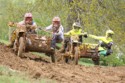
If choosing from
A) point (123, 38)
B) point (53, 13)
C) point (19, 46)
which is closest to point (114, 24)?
point (123, 38)

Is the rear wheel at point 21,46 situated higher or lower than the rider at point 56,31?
lower

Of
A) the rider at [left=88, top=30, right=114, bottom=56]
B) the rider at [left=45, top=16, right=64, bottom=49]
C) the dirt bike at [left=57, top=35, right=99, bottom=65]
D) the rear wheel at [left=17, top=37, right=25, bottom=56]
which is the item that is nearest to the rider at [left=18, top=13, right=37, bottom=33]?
the rear wheel at [left=17, top=37, right=25, bottom=56]

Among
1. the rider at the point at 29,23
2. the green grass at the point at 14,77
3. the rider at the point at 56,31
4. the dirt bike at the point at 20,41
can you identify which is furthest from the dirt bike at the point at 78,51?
the green grass at the point at 14,77

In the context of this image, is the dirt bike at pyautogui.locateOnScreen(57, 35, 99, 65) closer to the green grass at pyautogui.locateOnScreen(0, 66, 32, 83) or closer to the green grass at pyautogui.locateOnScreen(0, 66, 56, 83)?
the green grass at pyautogui.locateOnScreen(0, 66, 56, 83)

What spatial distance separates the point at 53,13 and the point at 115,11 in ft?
12.4

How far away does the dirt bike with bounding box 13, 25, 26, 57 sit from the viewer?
14086 mm

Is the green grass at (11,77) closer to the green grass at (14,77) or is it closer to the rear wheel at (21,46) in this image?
the green grass at (14,77)

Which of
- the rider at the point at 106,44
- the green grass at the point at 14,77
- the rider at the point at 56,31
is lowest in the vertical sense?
the green grass at the point at 14,77

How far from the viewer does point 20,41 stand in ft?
46.3

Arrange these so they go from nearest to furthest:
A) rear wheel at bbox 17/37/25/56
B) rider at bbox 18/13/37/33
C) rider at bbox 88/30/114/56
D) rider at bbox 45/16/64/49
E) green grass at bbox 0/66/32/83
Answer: green grass at bbox 0/66/32/83
rear wheel at bbox 17/37/25/56
rider at bbox 18/13/37/33
rider at bbox 45/16/64/49
rider at bbox 88/30/114/56

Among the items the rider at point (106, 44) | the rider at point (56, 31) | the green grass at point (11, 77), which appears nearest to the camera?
the green grass at point (11, 77)

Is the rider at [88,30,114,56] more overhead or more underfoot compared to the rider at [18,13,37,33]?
more underfoot

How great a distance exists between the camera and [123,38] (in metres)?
26.4

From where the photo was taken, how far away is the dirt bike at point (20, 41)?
46.2 feet
